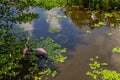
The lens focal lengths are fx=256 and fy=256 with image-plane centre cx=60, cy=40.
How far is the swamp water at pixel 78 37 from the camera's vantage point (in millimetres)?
11797

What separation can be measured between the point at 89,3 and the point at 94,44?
5837mm

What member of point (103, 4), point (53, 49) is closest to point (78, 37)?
point (53, 49)

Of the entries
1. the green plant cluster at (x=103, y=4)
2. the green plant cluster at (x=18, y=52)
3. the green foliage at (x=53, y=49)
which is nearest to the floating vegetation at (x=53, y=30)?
the green foliage at (x=53, y=49)

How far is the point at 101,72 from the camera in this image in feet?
36.5

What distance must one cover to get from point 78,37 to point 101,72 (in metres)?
4.27

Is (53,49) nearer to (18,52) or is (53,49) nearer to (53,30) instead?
(18,52)

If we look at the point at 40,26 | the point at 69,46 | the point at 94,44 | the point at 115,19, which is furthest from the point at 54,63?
the point at 115,19

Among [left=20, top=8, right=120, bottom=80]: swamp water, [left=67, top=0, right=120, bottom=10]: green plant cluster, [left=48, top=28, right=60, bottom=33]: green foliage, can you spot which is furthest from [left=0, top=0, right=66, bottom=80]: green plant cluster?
[left=67, top=0, right=120, bottom=10]: green plant cluster

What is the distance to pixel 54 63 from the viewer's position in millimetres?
12156

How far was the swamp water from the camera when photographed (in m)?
11.8

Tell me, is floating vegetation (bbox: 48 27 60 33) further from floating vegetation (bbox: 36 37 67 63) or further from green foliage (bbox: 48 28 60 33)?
floating vegetation (bbox: 36 37 67 63)

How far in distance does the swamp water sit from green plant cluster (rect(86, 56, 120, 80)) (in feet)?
0.74

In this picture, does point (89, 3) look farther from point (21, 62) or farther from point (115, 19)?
point (21, 62)

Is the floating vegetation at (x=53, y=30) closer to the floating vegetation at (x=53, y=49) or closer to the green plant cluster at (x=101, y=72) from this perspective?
the floating vegetation at (x=53, y=49)
